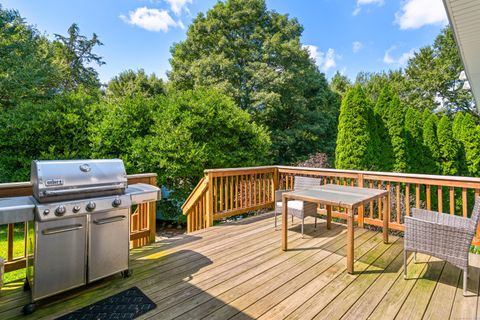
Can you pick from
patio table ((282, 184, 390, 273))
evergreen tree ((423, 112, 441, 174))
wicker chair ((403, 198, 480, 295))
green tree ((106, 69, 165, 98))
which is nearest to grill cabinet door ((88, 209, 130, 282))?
patio table ((282, 184, 390, 273))

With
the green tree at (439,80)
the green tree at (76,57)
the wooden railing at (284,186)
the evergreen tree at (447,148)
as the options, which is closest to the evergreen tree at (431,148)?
the evergreen tree at (447,148)

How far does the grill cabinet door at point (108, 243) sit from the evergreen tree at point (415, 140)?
10.7 metres

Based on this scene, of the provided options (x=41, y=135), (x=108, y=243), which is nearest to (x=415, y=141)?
(x=108, y=243)

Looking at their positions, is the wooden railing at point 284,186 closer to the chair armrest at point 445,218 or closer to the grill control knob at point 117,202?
the chair armrest at point 445,218

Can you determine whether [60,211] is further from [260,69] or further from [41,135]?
[260,69]

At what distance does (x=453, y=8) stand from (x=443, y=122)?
10596 millimetres

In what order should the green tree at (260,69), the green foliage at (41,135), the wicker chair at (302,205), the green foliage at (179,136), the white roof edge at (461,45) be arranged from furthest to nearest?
1. the green tree at (260,69)
2. the green foliage at (179,136)
3. the green foliage at (41,135)
4. the wicker chair at (302,205)
5. the white roof edge at (461,45)

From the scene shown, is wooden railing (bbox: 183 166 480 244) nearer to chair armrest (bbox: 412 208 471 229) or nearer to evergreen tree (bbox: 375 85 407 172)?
chair armrest (bbox: 412 208 471 229)

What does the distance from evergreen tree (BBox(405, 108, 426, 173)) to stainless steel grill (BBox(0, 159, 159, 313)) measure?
1071 centimetres

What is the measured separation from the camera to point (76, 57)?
1612 cm

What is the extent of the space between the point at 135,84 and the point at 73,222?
13.6 m

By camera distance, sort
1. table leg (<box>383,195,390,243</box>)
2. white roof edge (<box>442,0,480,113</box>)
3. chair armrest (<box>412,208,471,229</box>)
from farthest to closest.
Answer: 1. table leg (<box>383,195,390,243</box>)
2. chair armrest (<box>412,208,471,229</box>)
3. white roof edge (<box>442,0,480,113</box>)

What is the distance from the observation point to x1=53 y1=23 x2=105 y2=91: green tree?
1558 cm

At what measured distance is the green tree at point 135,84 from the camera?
14188 mm
